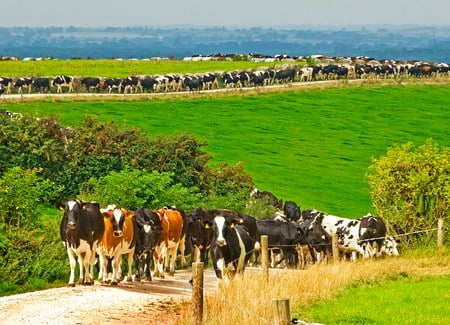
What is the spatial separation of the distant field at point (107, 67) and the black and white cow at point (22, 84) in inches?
342

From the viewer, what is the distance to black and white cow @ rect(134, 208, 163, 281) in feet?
88.4

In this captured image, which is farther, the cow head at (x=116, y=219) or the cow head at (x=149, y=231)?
the cow head at (x=149, y=231)

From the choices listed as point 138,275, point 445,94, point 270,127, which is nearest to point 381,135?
point 270,127

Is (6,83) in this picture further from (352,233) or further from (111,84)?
(352,233)

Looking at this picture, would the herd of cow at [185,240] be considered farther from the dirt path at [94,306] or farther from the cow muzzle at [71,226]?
the dirt path at [94,306]

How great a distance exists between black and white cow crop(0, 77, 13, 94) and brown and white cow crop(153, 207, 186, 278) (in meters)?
44.4

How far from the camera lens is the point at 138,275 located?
26609 mm

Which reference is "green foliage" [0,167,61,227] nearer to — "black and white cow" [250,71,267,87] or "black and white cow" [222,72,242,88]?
"black and white cow" [222,72,242,88]

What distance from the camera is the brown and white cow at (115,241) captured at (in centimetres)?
2542

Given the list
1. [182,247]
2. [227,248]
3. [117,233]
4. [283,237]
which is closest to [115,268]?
[117,233]

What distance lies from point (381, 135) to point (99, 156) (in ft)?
102

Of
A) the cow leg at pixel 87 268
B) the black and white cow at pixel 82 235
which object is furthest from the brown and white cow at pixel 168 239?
the cow leg at pixel 87 268

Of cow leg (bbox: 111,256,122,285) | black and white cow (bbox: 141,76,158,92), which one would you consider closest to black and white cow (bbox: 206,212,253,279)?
cow leg (bbox: 111,256,122,285)

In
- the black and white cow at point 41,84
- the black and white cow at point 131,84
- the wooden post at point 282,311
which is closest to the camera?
the wooden post at point 282,311
